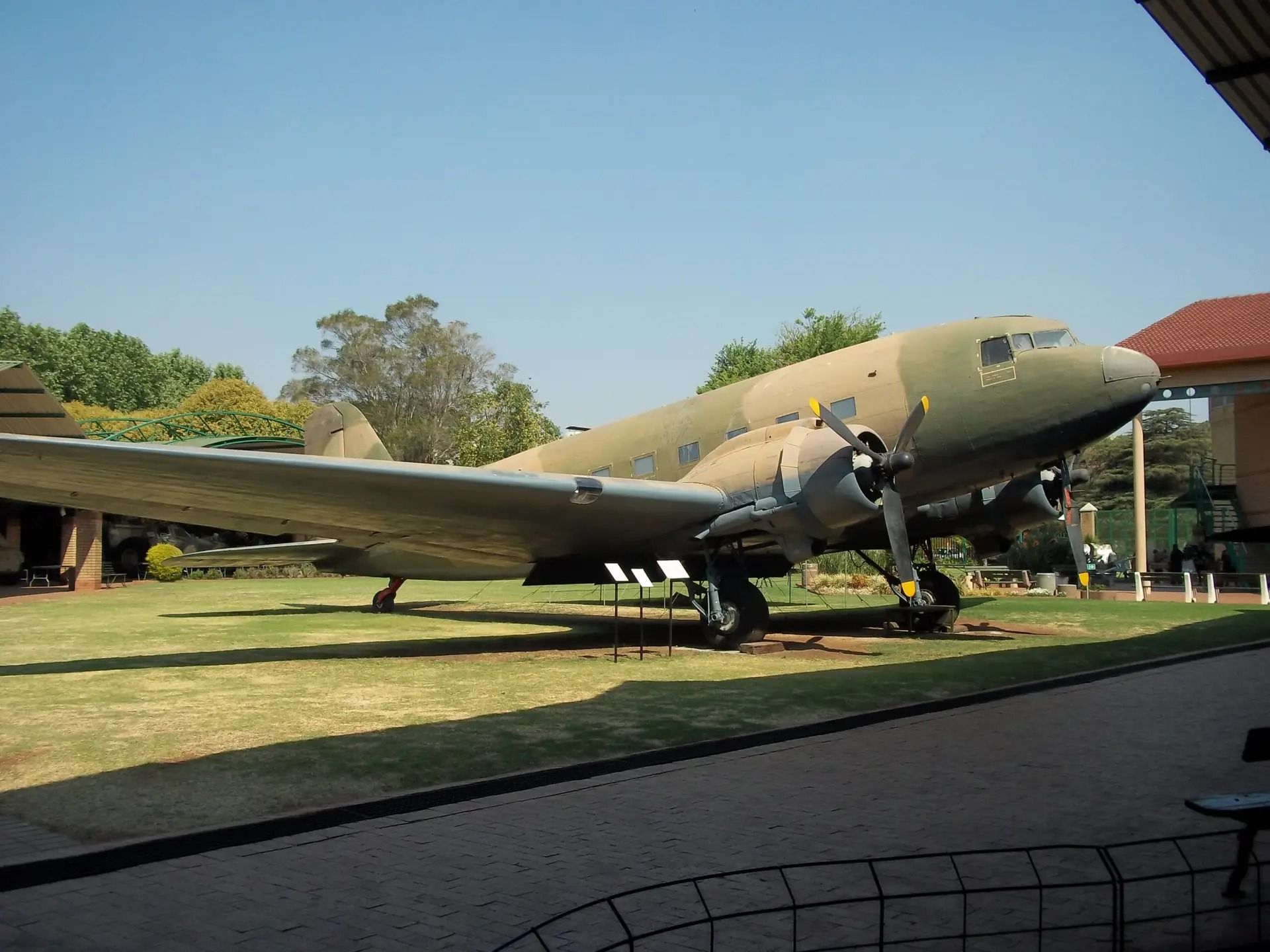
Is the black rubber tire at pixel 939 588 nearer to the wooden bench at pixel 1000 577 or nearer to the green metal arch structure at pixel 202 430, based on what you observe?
the wooden bench at pixel 1000 577

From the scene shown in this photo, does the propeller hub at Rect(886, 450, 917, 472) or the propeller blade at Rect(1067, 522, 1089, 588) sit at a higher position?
the propeller hub at Rect(886, 450, 917, 472)

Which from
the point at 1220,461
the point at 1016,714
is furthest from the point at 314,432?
the point at 1220,461

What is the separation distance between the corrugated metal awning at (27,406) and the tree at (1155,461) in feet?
177

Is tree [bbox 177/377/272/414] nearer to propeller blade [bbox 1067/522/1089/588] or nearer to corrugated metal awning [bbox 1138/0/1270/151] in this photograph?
propeller blade [bbox 1067/522/1089/588]

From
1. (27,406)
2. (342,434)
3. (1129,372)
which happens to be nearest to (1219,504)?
(1129,372)

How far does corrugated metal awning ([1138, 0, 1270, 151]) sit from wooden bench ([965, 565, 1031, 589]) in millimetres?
23349

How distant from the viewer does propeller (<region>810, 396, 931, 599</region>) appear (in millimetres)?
13836

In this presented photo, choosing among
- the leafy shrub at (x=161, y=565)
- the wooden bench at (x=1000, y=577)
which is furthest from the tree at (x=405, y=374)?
the wooden bench at (x=1000, y=577)

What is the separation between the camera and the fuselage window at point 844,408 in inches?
621

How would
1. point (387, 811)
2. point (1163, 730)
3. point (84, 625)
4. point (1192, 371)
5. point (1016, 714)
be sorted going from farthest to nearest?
1. point (1192, 371)
2. point (84, 625)
3. point (1016, 714)
4. point (1163, 730)
5. point (387, 811)

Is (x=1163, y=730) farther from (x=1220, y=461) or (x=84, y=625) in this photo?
(x=1220, y=461)

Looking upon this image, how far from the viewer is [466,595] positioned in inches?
1266

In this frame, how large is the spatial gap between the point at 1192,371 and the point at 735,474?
23.6 m

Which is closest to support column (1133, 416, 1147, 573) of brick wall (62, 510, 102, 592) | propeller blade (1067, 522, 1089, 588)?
propeller blade (1067, 522, 1089, 588)
